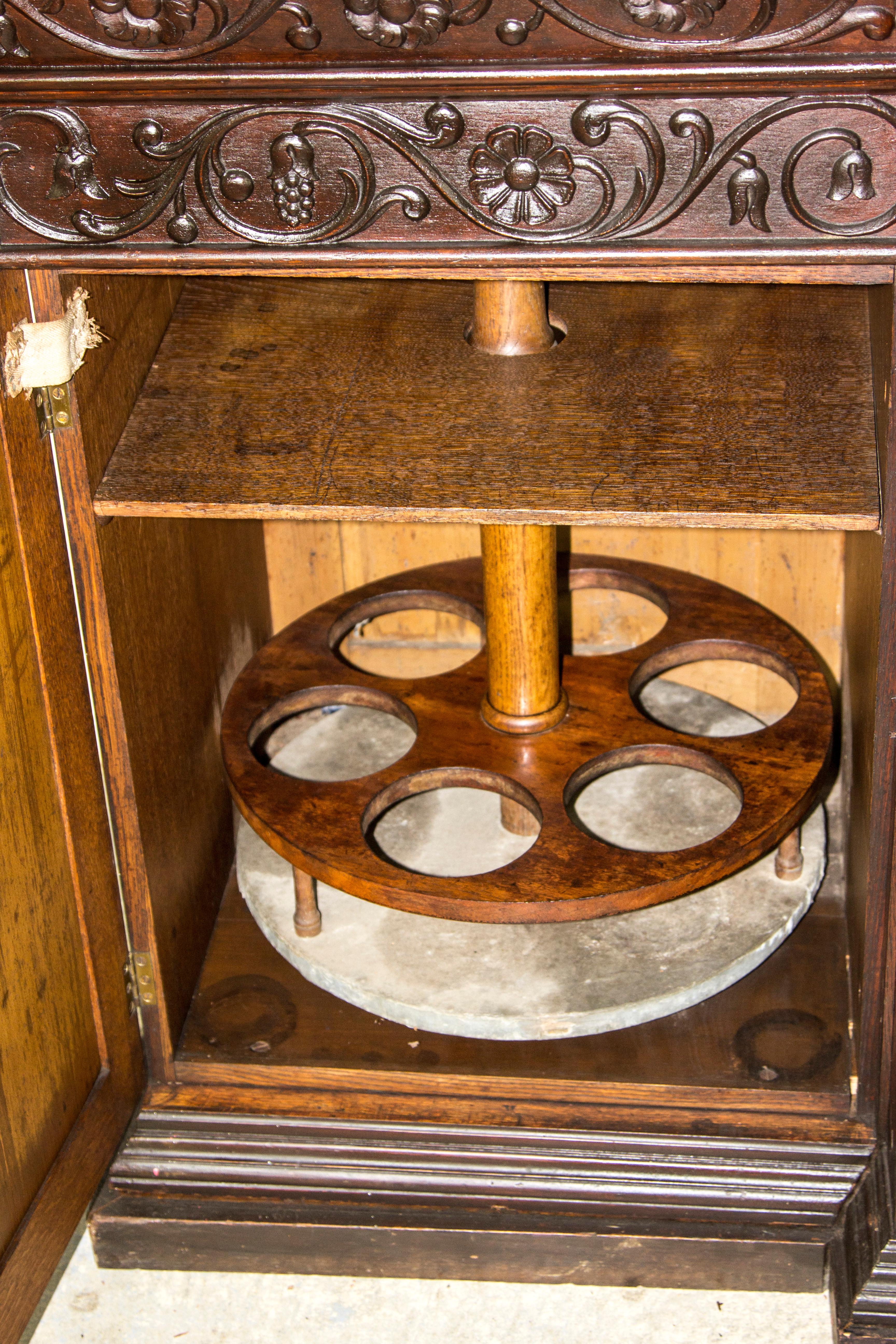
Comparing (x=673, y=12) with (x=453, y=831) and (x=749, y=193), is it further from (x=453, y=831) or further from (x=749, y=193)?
(x=453, y=831)

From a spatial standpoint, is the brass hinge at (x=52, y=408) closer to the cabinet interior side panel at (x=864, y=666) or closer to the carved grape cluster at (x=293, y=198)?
the carved grape cluster at (x=293, y=198)

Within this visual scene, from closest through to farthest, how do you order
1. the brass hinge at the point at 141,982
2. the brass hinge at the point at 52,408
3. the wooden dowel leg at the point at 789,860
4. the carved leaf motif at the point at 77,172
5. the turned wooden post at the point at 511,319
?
the carved leaf motif at the point at 77,172, the brass hinge at the point at 52,408, the turned wooden post at the point at 511,319, the brass hinge at the point at 141,982, the wooden dowel leg at the point at 789,860

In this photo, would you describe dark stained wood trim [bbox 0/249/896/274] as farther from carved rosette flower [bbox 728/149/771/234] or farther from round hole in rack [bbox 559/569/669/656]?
round hole in rack [bbox 559/569/669/656]

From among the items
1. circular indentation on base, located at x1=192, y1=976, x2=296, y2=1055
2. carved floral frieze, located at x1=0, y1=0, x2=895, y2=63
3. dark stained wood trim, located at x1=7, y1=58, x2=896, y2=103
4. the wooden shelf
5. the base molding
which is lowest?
the base molding

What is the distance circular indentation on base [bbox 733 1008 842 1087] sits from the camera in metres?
1.37

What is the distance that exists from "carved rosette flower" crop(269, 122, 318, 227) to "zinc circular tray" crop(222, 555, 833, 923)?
55cm

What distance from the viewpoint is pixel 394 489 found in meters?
1.12

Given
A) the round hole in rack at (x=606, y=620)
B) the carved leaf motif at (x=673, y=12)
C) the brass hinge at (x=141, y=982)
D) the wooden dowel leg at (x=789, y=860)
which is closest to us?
the carved leaf motif at (x=673, y=12)

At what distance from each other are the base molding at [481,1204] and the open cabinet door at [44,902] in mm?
94

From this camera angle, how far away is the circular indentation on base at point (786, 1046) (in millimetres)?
1369

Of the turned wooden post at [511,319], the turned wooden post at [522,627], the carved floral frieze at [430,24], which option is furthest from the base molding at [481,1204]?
the carved floral frieze at [430,24]

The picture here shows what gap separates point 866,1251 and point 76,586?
84 cm

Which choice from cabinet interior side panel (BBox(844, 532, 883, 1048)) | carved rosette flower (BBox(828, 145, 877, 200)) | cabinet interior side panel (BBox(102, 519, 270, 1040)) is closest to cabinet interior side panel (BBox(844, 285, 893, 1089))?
cabinet interior side panel (BBox(844, 532, 883, 1048))

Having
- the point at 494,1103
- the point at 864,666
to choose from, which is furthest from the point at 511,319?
the point at 494,1103
